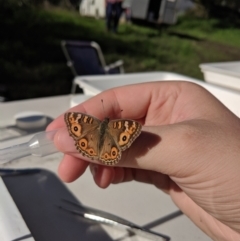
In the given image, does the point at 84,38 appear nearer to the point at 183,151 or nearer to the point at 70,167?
the point at 70,167

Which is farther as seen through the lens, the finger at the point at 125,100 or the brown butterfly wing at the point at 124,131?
the finger at the point at 125,100

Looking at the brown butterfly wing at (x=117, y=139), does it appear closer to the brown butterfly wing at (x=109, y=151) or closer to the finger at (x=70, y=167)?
the brown butterfly wing at (x=109, y=151)

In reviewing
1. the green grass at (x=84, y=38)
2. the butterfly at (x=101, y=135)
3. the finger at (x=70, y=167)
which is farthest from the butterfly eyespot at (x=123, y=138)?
the green grass at (x=84, y=38)

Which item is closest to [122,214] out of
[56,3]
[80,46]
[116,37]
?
[80,46]

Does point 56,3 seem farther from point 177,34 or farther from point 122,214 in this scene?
point 122,214

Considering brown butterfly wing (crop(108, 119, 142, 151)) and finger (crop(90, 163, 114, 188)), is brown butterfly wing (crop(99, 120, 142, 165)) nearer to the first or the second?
brown butterfly wing (crop(108, 119, 142, 151))

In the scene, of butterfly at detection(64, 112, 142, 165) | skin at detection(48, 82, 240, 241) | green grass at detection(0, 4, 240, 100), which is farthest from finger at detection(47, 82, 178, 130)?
green grass at detection(0, 4, 240, 100)

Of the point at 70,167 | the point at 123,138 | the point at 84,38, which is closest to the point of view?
the point at 123,138

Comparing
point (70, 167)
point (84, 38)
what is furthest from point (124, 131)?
point (84, 38)
